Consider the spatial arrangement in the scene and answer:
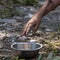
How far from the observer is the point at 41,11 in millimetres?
4277

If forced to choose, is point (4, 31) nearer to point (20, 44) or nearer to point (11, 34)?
point (11, 34)

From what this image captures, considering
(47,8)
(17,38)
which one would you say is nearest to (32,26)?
(47,8)

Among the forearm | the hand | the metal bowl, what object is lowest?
the metal bowl

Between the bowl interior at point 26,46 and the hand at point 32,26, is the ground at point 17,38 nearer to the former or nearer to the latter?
the bowl interior at point 26,46

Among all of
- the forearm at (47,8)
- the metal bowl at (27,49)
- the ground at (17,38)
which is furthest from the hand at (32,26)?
the ground at (17,38)

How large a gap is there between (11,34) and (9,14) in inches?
55.5

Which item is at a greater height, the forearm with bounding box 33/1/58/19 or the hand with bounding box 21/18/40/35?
the forearm with bounding box 33/1/58/19

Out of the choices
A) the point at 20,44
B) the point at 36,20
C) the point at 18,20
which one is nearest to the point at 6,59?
the point at 20,44

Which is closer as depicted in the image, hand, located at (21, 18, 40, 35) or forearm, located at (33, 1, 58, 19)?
A: hand, located at (21, 18, 40, 35)

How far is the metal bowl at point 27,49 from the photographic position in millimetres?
4168

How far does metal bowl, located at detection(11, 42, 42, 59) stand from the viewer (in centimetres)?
417

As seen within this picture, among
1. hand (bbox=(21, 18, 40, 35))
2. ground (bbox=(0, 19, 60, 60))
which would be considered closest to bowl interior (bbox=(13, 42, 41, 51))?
ground (bbox=(0, 19, 60, 60))

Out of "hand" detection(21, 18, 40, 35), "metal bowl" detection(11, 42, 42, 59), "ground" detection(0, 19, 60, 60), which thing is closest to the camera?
"hand" detection(21, 18, 40, 35)

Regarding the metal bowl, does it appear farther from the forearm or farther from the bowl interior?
the forearm
